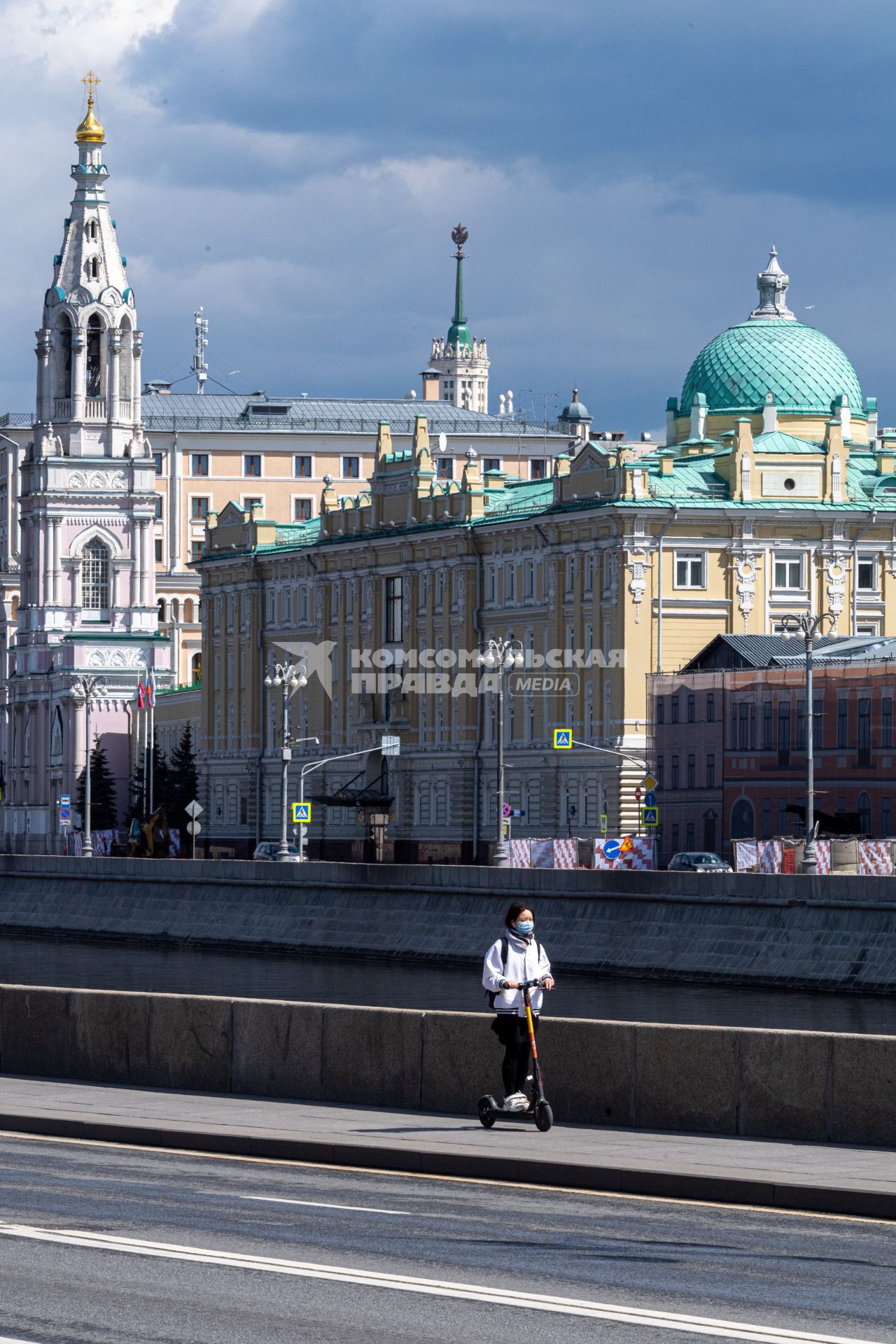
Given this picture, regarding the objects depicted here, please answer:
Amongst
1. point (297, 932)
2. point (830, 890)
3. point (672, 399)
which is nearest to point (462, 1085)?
point (830, 890)

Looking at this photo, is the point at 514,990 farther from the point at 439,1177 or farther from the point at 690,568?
the point at 690,568

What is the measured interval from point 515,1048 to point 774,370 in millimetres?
103290

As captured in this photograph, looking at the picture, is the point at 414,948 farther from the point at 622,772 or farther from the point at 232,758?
the point at 232,758

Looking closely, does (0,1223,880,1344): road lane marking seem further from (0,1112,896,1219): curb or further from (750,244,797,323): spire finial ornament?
(750,244,797,323): spire finial ornament

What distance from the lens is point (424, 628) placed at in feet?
412

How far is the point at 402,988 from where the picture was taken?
64.2 m

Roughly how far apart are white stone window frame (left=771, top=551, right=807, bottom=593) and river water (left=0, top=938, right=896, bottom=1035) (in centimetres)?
3550

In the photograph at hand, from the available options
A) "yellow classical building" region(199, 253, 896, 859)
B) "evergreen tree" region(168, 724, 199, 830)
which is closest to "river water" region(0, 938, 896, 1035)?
"yellow classical building" region(199, 253, 896, 859)

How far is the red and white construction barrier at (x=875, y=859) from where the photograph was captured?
72375mm

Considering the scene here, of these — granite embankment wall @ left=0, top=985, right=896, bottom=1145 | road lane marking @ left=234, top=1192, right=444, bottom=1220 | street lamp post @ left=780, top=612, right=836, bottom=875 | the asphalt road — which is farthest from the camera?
street lamp post @ left=780, top=612, right=836, bottom=875

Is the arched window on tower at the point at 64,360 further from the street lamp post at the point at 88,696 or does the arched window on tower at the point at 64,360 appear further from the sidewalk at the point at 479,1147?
the sidewalk at the point at 479,1147

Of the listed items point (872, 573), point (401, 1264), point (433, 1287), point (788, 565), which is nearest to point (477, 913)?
point (788, 565)

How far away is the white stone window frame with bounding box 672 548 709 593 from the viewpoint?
111 metres

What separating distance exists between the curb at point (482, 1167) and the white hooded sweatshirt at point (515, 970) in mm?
1792
